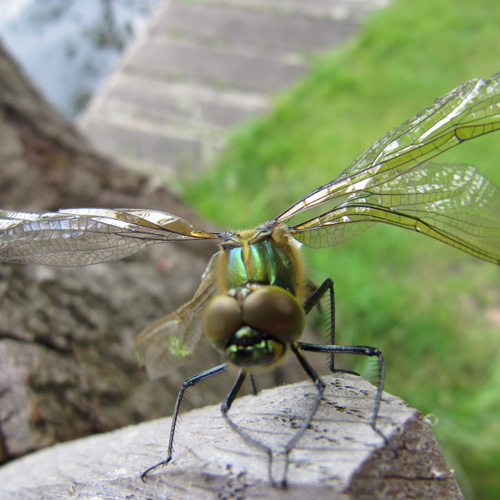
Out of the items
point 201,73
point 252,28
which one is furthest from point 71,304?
point 252,28

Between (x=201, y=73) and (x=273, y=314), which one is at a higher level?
(x=201, y=73)

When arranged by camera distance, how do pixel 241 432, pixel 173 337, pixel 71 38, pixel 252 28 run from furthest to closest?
pixel 71 38
pixel 252 28
pixel 173 337
pixel 241 432

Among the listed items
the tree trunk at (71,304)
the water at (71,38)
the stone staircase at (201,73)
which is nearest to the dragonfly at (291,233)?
the tree trunk at (71,304)

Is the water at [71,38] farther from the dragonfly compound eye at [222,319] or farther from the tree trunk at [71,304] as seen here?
the dragonfly compound eye at [222,319]

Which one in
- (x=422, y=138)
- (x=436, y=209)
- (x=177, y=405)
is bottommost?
(x=177, y=405)

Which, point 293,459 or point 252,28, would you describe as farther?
point 252,28

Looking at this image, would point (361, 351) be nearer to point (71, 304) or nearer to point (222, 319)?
point (222, 319)

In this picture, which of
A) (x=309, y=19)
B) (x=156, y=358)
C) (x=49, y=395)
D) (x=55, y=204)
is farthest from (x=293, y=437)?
(x=309, y=19)

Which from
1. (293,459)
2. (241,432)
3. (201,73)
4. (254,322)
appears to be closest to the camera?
(293,459)
